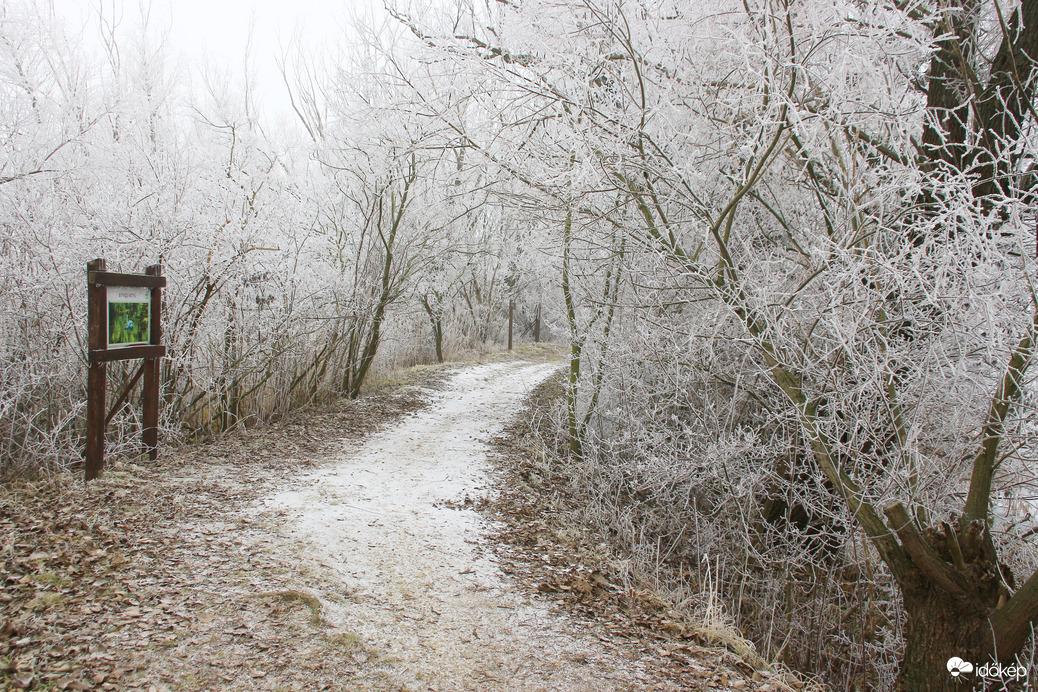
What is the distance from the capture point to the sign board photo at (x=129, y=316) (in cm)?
488

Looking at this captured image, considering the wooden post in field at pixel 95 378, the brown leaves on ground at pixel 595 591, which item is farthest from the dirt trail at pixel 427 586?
the wooden post in field at pixel 95 378

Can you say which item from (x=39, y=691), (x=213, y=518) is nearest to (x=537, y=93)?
(x=213, y=518)

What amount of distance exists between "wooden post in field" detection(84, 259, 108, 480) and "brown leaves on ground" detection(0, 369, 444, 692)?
0.62ft

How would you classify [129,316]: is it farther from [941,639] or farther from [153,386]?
[941,639]

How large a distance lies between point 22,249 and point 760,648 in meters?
6.60

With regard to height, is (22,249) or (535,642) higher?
(22,249)

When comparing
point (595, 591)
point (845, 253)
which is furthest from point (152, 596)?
point (845, 253)

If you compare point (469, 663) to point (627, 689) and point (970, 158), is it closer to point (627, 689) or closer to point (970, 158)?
point (627, 689)

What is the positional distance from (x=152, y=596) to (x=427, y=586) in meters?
1.47

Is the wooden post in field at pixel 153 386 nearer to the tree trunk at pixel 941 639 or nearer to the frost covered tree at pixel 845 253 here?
the frost covered tree at pixel 845 253

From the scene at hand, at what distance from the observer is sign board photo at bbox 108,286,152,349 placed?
488cm

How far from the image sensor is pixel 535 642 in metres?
3.22

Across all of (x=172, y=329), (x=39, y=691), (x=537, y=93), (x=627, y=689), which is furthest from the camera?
(x=172, y=329)

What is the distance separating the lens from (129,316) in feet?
16.6
